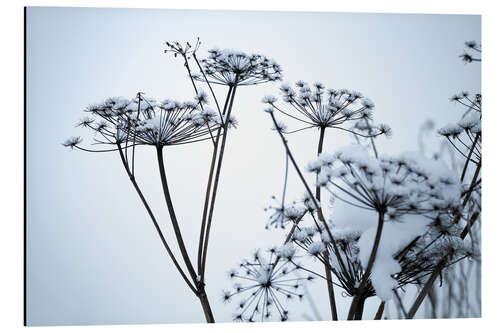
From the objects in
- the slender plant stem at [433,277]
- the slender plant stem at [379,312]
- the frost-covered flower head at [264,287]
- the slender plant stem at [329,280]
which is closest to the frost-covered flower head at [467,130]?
the slender plant stem at [433,277]

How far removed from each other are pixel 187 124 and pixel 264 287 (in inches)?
33.3

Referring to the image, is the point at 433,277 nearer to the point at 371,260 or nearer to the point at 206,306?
the point at 371,260

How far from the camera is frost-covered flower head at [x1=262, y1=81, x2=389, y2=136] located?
2789 mm

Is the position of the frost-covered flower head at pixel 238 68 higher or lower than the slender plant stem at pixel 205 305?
higher

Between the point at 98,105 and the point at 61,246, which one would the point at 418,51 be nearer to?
the point at 98,105

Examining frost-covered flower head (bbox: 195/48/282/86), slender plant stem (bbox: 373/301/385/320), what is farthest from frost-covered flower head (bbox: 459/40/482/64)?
slender plant stem (bbox: 373/301/385/320)

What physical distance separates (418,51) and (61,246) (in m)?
2.06

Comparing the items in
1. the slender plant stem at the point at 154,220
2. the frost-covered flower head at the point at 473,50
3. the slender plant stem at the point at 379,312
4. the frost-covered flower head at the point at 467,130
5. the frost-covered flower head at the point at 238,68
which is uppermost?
the frost-covered flower head at the point at 473,50

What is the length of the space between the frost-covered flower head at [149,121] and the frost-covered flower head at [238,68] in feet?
0.45

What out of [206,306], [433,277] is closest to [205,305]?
[206,306]

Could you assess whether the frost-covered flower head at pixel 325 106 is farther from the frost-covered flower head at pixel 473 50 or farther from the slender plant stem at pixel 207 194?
the frost-covered flower head at pixel 473 50

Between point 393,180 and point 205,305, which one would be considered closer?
point 393,180

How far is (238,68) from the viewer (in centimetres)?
278

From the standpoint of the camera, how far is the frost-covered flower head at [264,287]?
273 centimetres
